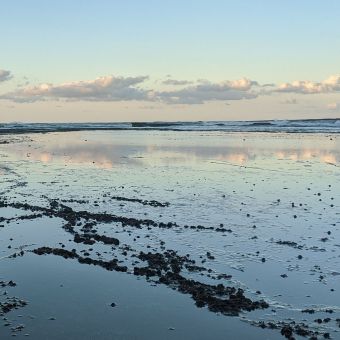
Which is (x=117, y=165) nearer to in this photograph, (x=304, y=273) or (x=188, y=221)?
(x=188, y=221)

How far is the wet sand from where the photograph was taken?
1192 cm

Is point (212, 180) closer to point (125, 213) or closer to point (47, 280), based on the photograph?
Answer: point (125, 213)

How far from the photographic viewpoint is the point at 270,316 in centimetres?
1226

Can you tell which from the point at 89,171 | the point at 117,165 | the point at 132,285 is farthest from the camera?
the point at 117,165

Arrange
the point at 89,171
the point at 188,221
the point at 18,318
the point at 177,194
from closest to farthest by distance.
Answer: the point at 18,318
the point at 188,221
the point at 177,194
the point at 89,171

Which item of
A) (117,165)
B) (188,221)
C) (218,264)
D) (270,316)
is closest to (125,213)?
(188,221)

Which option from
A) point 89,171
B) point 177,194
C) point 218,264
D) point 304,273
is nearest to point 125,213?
point 177,194

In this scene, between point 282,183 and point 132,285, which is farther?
point 282,183

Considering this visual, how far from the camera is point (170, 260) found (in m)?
16.5

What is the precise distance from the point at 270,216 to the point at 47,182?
726 inches

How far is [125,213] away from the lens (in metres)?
24.4

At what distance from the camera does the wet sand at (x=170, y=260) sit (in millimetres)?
11922

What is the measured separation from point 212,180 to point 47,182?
1226cm

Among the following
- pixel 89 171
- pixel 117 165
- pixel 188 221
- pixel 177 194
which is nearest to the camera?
pixel 188 221
